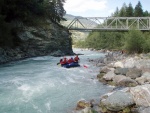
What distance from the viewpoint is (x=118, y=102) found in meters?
12.4

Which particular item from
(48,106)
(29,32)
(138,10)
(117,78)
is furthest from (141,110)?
(138,10)

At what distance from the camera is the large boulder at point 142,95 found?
41.6ft

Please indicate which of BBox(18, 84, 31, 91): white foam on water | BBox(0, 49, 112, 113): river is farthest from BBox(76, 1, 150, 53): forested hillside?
BBox(18, 84, 31, 91): white foam on water

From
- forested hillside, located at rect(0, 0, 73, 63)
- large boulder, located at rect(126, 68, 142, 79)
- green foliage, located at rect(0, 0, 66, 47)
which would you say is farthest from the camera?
forested hillside, located at rect(0, 0, 73, 63)

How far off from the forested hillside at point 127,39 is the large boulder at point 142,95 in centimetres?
2934

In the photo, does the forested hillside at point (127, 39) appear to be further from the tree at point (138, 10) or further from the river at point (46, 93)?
the river at point (46, 93)

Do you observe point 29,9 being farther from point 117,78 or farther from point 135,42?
point 117,78

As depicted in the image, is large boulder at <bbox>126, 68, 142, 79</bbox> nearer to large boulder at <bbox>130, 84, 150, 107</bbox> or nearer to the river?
the river

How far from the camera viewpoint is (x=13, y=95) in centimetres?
1523

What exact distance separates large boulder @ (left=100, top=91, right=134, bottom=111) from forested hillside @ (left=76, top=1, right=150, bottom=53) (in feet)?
99.3

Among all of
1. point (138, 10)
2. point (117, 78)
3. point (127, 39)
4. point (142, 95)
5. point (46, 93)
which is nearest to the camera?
point (142, 95)

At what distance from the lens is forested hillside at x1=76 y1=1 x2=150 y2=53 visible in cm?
4241

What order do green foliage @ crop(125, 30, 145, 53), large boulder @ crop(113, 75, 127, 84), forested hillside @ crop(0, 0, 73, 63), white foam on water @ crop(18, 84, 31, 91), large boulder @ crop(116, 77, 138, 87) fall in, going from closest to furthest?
white foam on water @ crop(18, 84, 31, 91), large boulder @ crop(116, 77, 138, 87), large boulder @ crop(113, 75, 127, 84), forested hillside @ crop(0, 0, 73, 63), green foliage @ crop(125, 30, 145, 53)

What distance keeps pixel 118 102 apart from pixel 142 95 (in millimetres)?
1565
